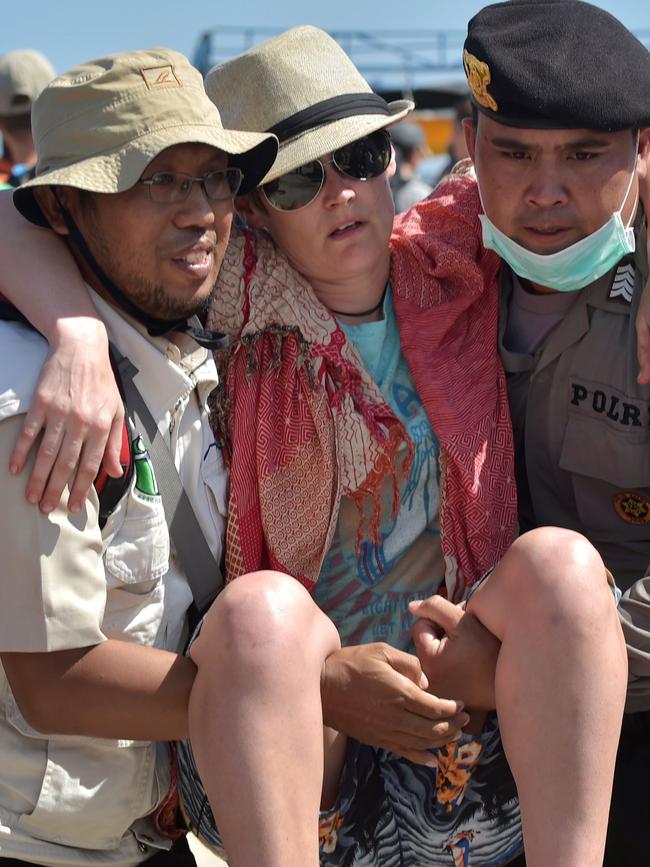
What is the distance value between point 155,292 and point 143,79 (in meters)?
0.46

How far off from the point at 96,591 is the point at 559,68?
1591mm

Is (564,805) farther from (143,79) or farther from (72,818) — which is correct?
(143,79)

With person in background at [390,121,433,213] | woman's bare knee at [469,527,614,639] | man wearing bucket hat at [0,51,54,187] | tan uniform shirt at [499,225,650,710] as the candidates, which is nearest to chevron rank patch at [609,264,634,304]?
tan uniform shirt at [499,225,650,710]

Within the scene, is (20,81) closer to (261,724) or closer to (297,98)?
(297,98)

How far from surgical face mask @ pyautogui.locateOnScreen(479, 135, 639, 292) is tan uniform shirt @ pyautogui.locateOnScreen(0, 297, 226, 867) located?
2.62 ft

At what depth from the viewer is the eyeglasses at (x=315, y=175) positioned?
2859 millimetres

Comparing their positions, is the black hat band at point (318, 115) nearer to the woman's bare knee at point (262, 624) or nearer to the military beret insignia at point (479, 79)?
the military beret insignia at point (479, 79)

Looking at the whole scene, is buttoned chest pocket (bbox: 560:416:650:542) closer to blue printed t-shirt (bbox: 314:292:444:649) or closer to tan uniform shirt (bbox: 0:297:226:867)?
blue printed t-shirt (bbox: 314:292:444:649)

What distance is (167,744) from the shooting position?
2.65m

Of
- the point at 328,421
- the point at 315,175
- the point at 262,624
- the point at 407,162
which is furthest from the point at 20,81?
the point at 262,624

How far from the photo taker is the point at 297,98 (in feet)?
9.52

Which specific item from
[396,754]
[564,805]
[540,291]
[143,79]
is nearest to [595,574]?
[564,805]

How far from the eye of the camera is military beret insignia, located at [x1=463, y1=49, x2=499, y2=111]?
2.82 meters

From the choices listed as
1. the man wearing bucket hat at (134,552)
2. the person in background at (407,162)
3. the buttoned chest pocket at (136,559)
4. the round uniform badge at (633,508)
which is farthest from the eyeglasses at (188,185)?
the person in background at (407,162)
